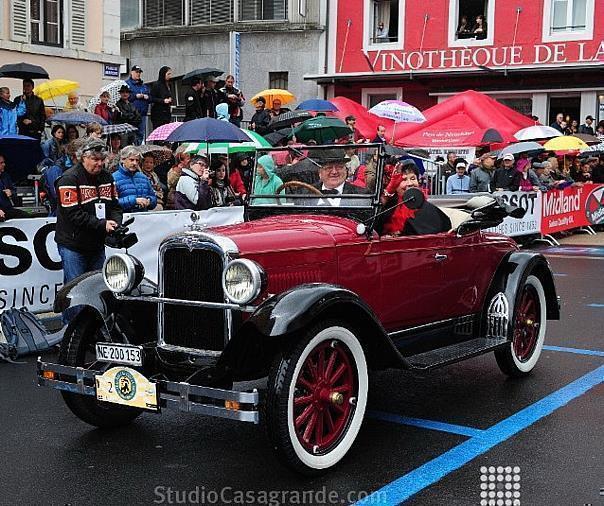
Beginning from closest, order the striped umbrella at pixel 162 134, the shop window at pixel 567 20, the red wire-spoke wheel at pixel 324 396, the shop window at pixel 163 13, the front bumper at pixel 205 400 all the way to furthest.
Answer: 1. the front bumper at pixel 205 400
2. the red wire-spoke wheel at pixel 324 396
3. the striped umbrella at pixel 162 134
4. the shop window at pixel 567 20
5. the shop window at pixel 163 13

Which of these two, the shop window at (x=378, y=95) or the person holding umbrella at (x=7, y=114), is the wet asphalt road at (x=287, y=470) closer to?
the person holding umbrella at (x=7, y=114)

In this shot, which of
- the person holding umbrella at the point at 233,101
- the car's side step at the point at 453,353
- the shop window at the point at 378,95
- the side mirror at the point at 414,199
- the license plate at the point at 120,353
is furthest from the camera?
the shop window at the point at 378,95

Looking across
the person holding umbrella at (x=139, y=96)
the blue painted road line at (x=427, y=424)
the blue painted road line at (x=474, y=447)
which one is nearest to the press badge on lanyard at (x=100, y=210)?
the blue painted road line at (x=427, y=424)

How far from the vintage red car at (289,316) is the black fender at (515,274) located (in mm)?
62

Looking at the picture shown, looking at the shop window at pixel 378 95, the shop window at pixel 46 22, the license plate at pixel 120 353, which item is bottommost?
the license plate at pixel 120 353

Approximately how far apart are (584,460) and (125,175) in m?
5.97

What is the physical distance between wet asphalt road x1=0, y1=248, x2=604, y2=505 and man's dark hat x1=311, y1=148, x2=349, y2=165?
5.54 ft

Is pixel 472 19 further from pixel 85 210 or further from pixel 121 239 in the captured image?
pixel 121 239

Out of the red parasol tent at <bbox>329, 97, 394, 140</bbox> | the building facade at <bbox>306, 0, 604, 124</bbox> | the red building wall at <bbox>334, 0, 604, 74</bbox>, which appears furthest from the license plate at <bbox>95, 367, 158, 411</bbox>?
the red building wall at <bbox>334, 0, 604, 74</bbox>

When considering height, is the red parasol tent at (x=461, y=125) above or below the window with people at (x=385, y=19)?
below

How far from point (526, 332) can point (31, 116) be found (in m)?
10.2

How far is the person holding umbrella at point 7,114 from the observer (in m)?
13.6

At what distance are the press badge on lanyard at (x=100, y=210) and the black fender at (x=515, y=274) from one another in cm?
334

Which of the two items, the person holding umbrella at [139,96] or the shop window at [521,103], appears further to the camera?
the shop window at [521,103]
